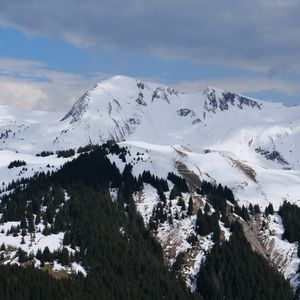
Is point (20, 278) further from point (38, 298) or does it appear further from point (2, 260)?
point (2, 260)

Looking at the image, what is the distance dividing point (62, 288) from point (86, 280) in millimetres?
12440

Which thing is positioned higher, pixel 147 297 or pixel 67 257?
pixel 67 257

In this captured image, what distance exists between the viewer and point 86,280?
623 feet

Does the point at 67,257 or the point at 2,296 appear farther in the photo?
the point at 67,257

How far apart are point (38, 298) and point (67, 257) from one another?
2604cm

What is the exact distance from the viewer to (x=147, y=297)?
643 feet

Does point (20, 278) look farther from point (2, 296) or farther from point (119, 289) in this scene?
point (119, 289)

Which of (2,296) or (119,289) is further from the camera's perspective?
(119,289)

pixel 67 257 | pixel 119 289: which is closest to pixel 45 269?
pixel 67 257

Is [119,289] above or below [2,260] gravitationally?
below

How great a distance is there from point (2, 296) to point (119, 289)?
1422 inches

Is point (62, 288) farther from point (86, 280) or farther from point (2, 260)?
point (2, 260)

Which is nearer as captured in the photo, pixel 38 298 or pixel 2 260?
pixel 38 298

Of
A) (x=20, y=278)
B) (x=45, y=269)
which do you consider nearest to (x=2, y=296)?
(x=20, y=278)
